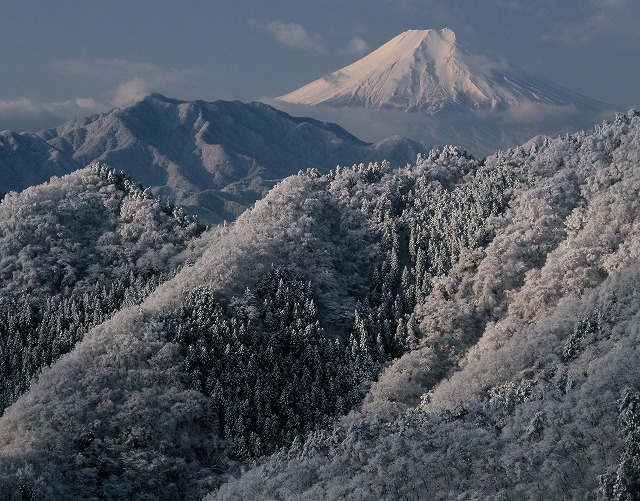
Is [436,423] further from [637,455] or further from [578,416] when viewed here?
[637,455]

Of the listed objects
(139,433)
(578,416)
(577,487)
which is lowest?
(577,487)

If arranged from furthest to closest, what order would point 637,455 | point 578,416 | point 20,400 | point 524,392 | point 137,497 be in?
point 20,400 < point 137,497 < point 524,392 < point 578,416 < point 637,455

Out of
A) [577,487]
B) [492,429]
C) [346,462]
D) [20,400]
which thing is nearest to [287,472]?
[346,462]

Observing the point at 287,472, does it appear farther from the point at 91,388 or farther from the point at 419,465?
the point at 91,388

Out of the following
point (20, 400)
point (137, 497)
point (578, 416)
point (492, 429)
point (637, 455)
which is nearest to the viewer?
point (637, 455)

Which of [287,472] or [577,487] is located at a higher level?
[287,472]

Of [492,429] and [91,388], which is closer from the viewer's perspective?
[492,429]

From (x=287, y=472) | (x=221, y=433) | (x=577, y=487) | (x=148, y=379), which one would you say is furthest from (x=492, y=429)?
(x=148, y=379)

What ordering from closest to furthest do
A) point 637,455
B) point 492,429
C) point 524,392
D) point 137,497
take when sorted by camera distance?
point 637,455
point 492,429
point 524,392
point 137,497

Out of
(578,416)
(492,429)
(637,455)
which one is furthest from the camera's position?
(492,429)
